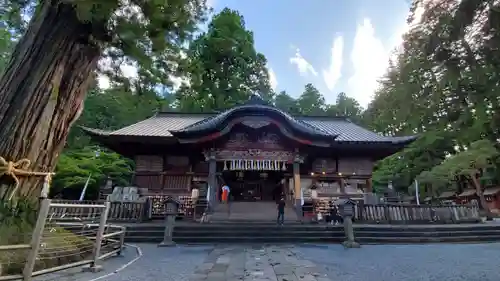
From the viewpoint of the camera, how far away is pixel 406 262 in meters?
6.07

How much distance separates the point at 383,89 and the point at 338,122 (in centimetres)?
1712

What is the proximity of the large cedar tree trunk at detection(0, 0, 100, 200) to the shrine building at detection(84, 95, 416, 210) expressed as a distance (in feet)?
26.3

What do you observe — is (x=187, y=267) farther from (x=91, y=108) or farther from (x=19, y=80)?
(x=91, y=108)

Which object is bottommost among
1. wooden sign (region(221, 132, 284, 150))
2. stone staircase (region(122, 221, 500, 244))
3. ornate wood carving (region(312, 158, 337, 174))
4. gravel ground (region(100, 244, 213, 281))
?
gravel ground (region(100, 244, 213, 281))

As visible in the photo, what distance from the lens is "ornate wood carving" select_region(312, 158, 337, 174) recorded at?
1484 centimetres

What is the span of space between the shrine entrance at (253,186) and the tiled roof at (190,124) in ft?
12.6

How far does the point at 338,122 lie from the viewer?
19672 millimetres

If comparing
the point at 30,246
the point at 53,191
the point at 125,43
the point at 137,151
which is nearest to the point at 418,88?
the point at 125,43

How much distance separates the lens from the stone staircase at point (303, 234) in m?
9.35

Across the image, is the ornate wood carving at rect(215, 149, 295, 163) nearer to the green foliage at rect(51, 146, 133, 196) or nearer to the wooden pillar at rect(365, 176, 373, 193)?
the wooden pillar at rect(365, 176, 373, 193)

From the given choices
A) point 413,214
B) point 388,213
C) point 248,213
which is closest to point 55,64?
point 248,213

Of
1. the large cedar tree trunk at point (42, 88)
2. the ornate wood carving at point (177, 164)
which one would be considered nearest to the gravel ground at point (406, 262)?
the large cedar tree trunk at point (42, 88)

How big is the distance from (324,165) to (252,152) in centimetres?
408

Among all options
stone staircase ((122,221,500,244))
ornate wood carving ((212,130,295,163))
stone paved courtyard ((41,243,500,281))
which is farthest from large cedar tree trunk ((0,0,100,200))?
ornate wood carving ((212,130,295,163))
